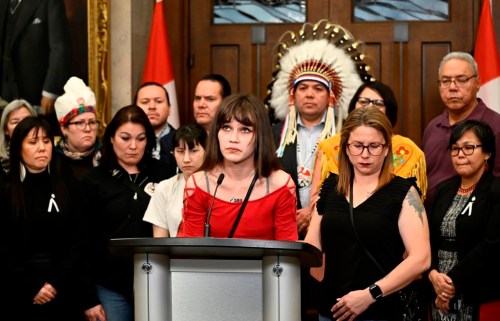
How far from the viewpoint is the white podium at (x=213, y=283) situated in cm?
279

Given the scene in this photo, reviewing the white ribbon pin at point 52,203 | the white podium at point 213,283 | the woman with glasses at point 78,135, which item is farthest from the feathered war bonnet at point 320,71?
the white podium at point 213,283

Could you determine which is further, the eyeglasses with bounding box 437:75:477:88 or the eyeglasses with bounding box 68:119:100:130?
the eyeglasses with bounding box 68:119:100:130

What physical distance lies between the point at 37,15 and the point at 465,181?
3.41m

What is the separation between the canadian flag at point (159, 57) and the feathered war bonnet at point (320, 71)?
1.13 m

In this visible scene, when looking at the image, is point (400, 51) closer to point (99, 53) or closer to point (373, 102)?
point (373, 102)

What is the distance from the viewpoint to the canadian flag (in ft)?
21.2

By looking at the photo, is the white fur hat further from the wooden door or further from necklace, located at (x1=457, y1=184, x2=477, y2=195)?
necklace, located at (x1=457, y1=184, x2=477, y2=195)

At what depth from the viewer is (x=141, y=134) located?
16.1 feet

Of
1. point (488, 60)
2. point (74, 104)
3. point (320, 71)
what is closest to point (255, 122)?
point (320, 71)

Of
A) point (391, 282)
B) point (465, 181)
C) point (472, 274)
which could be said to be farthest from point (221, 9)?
point (391, 282)

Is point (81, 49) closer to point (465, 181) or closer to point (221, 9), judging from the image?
point (221, 9)

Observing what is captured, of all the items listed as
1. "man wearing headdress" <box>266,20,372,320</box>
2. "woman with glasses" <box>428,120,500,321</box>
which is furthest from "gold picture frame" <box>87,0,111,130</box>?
"woman with glasses" <box>428,120,500,321</box>

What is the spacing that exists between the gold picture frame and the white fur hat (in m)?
0.57

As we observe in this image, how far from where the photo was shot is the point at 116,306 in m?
4.73
